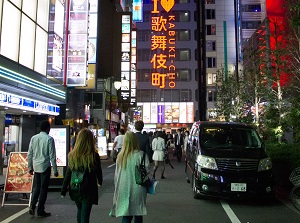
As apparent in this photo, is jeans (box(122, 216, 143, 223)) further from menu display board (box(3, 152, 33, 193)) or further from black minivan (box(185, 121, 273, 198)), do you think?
menu display board (box(3, 152, 33, 193))

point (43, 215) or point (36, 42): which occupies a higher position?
point (36, 42)

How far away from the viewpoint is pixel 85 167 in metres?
4.42

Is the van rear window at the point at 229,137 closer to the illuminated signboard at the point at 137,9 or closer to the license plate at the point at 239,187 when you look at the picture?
the license plate at the point at 239,187

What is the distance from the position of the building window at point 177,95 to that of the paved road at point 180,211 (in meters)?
47.3

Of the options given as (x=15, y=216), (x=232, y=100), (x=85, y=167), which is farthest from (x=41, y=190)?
(x=232, y=100)

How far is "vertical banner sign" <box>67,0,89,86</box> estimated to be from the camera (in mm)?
17031

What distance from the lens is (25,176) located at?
770 centimetres

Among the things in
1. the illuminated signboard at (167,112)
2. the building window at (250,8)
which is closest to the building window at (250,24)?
the building window at (250,8)

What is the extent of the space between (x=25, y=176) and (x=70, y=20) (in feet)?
38.6

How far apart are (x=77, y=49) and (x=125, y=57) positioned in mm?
15990

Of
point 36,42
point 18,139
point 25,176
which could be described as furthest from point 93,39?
point 25,176

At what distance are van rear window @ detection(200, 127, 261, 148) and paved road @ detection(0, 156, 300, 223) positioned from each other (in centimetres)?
147

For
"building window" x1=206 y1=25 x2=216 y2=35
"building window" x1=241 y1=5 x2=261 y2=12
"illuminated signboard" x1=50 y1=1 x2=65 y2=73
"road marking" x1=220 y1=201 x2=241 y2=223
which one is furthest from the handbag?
"building window" x1=206 y1=25 x2=216 y2=35

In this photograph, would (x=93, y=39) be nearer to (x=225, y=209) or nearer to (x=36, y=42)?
(x=36, y=42)
